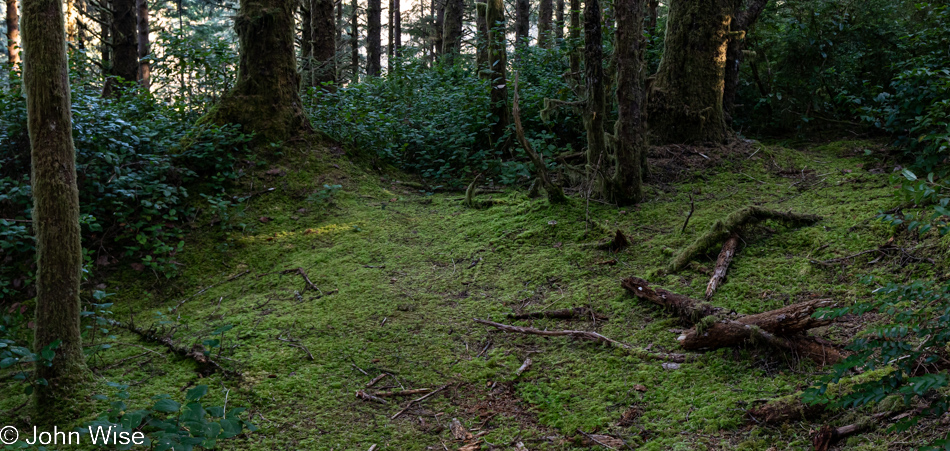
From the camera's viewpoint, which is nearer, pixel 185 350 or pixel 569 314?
pixel 185 350

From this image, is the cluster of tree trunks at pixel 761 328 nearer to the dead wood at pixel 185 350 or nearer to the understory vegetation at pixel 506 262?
the understory vegetation at pixel 506 262

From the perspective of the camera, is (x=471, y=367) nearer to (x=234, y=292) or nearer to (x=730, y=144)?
(x=234, y=292)

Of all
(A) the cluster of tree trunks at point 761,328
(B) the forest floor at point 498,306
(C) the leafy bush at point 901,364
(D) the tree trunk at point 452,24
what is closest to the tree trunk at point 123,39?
(B) the forest floor at point 498,306

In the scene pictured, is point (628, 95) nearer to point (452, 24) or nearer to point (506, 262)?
point (506, 262)

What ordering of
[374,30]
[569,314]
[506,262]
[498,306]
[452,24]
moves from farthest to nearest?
[374,30], [452,24], [506,262], [498,306], [569,314]

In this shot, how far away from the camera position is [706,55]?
745cm

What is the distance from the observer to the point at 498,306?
4.60 meters

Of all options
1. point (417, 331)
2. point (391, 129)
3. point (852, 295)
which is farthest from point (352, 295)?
point (391, 129)

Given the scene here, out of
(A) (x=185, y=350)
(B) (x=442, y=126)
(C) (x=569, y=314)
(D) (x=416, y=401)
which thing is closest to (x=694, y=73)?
(B) (x=442, y=126)

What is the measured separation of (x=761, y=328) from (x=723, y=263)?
1214 mm

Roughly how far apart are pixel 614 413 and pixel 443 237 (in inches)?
146

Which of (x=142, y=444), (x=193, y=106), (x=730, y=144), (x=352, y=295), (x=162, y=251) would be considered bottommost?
(x=142, y=444)

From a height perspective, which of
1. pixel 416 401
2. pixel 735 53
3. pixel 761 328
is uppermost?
pixel 735 53

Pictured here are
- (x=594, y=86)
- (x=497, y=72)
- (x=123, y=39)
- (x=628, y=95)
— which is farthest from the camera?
(x=123, y=39)
